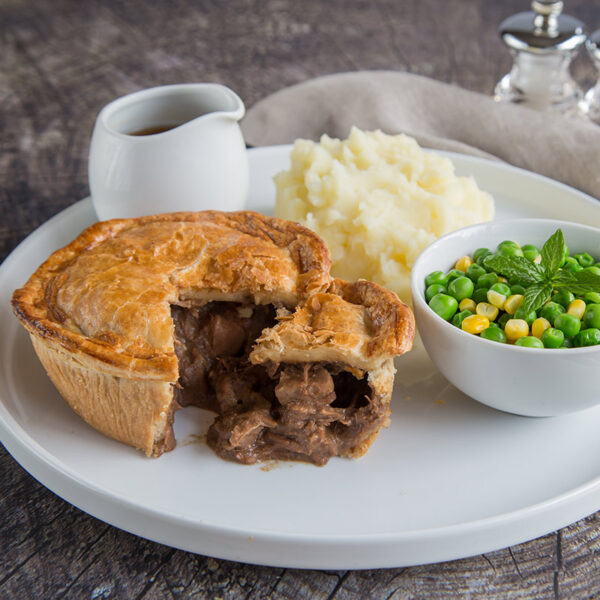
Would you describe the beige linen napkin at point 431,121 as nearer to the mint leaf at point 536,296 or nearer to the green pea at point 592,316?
the mint leaf at point 536,296

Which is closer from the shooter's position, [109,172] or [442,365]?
[442,365]

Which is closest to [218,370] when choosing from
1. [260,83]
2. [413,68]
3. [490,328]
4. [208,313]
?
[208,313]

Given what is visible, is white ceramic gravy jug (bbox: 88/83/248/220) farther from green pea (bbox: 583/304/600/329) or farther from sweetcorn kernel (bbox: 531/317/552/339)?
green pea (bbox: 583/304/600/329)

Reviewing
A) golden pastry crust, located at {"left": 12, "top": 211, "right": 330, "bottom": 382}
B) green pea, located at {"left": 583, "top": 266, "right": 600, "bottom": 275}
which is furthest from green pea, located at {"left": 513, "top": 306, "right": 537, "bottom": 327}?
golden pastry crust, located at {"left": 12, "top": 211, "right": 330, "bottom": 382}

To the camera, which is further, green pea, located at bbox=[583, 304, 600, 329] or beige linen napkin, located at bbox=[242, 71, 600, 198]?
beige linen napkin, located at bbox=[242, 71, 600, 198]

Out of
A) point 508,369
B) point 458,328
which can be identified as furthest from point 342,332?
point 508,369

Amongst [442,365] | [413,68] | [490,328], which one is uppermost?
[490,328]

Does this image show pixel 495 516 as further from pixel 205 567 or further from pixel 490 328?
pixel 205 567
